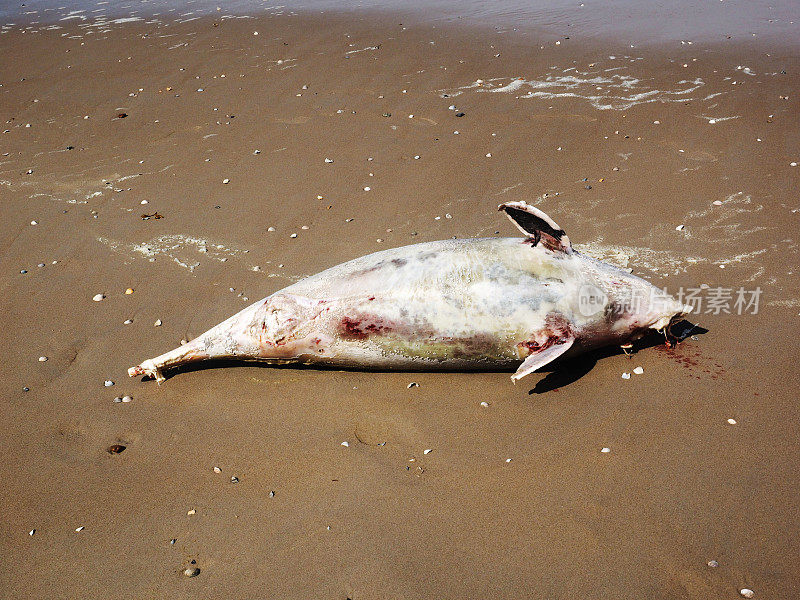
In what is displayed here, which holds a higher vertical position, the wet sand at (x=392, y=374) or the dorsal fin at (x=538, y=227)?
the dorsal fin at (x=538, y=227)

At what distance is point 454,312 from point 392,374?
64cm

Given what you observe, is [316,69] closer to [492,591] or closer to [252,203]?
[252,203]

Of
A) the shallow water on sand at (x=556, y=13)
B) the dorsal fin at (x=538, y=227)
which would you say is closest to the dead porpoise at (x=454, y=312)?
the dorsal fin at (x=538, y=227)

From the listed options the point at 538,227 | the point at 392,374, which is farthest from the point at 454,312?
the point at 538,227

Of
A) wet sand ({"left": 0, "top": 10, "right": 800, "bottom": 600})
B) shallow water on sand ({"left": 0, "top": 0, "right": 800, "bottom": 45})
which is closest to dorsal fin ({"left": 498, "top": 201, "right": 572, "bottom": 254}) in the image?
wet sand ({"left": 0, "top": 10, "right": 800, "bottom": 600})

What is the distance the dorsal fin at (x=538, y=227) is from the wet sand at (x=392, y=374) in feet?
2.82

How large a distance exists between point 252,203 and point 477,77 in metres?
4.24

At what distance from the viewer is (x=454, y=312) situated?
160 inches

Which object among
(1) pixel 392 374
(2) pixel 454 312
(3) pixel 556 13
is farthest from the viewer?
(3) pixel 556 13

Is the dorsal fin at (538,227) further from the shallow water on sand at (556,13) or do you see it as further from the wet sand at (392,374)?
the shallow water on sand at (556,13)

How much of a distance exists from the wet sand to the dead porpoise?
20 cm

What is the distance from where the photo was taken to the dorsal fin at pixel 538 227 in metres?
4.14

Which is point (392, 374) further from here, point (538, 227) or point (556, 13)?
point (556, 13)

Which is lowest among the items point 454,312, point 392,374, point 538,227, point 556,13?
point 392,374
